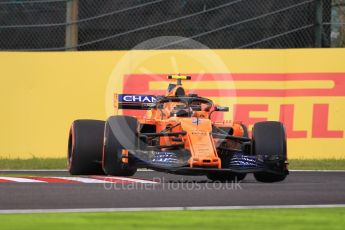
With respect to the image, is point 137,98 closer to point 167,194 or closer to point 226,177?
point 226,177

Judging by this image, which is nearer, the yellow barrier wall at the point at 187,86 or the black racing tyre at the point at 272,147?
the black racing tyre at the point at 272,147

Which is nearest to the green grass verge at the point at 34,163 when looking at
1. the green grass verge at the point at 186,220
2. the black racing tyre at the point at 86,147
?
the black racing tyre at the point at 86,147

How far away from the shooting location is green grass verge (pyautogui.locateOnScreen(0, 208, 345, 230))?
7434 mm

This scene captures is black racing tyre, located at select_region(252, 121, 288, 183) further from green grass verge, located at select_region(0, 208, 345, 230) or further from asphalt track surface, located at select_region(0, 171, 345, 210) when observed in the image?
green grass verge, located at select_region(0, 208, 345, 230)

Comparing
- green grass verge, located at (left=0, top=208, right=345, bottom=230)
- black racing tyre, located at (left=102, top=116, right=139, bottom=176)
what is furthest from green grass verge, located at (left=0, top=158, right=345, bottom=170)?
green grass verge, located at (left=0, top=208, right=345, bottom=230)

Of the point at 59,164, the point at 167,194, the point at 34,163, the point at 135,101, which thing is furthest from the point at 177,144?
the point at 34,163

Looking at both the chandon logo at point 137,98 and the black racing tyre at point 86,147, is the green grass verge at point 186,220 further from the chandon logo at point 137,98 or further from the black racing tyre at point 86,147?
the chandon logo at point 137,98

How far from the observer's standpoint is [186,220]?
25.7 feet

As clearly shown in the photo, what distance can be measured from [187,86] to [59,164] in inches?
103

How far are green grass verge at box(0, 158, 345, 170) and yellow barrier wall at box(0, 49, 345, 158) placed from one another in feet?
0.88

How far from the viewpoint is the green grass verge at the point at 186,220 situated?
24.4 feet

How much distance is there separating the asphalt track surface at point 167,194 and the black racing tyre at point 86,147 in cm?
111

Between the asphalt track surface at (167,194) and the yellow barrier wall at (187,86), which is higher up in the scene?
the yellow barrier wall at (187,86)

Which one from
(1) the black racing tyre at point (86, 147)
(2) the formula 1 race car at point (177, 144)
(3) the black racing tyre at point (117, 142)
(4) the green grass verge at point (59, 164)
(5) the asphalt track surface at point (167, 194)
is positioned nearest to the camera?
(5) the asphalt track surface at point (167, 194)
